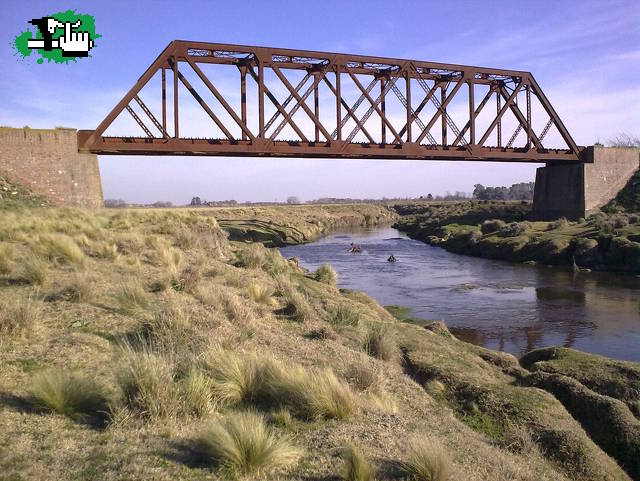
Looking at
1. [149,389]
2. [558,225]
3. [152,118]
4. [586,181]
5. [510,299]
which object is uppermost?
[152,118]

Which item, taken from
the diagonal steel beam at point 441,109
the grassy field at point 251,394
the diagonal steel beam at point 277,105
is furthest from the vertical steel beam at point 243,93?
the grassy field at point 251,394

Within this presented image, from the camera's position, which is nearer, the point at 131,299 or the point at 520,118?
the point at 131,299

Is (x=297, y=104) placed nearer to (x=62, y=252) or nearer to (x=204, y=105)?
(x=204, y=105)

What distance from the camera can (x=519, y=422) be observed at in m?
6.54

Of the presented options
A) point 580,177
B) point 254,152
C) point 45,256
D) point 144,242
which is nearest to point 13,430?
point 45,256

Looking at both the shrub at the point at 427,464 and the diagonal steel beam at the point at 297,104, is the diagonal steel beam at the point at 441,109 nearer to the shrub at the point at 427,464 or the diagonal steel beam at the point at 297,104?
the diagonal steel beam at the point at 297,104

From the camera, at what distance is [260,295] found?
10.7m

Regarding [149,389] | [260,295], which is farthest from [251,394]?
[260,295]

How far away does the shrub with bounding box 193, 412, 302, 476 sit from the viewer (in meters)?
3.97

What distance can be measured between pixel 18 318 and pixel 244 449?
4.03 m

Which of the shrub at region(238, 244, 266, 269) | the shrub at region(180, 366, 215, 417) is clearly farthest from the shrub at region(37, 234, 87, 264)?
the shrub at region(180, 366, 215, 417)

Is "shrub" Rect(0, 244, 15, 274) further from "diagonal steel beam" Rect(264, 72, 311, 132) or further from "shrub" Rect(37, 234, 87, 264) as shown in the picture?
"diagonal steel beam" Rect(264, 72, 311, 132)

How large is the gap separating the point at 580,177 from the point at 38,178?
43071 mm

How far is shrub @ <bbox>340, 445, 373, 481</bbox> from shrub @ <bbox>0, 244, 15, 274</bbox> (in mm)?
7953
